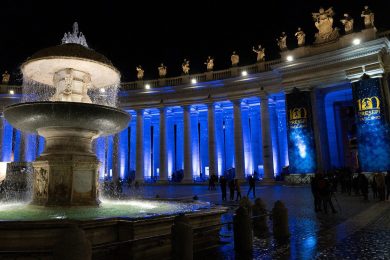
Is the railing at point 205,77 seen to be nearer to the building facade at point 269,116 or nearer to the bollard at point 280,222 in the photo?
the building facade at point 269,116

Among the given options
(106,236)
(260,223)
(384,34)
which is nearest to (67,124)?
(106,236)

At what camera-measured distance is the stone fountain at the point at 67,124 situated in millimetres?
11367

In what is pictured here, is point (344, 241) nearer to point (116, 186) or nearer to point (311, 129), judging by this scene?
point (116, 186)

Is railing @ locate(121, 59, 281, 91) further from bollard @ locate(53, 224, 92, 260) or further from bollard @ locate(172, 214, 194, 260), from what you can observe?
bollard @ locate(53, 224, 92, 260)

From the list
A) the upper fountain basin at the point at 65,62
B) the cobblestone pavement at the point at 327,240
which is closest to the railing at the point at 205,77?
the cobblestone pavement at the point at 327,240

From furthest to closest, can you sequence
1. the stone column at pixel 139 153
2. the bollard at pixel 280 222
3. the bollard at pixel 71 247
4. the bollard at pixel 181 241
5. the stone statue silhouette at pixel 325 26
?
the stone column at pixel 139 153 → the stone statue silhouette at pixel 325 26 → the bollard at pixel 280 222 → the bollard at pixel 181 241 → the bollard at pixel 71 247

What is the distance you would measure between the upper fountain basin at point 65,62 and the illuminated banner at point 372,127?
28897mm

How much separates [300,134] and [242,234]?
104 feet

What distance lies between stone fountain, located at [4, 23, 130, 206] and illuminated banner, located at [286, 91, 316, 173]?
29098 mm

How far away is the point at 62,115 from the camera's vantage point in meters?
11.3

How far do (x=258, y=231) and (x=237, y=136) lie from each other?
34.5 metres

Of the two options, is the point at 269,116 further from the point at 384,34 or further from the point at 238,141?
the point at 384,34

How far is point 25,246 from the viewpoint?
765 cm

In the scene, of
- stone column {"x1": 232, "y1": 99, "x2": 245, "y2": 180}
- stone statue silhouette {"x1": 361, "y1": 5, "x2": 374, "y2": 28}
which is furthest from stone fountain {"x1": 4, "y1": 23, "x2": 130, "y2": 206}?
stone column {"x1": 232, "y1": 99, "x2": 245, "y2": 180}
